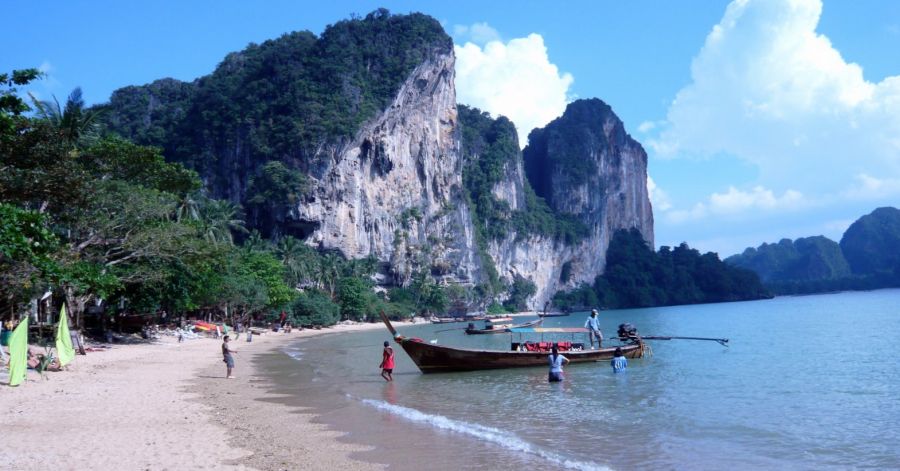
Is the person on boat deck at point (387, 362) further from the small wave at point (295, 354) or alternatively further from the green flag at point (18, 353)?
the small wave at point (295, 354)

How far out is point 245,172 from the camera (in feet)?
270

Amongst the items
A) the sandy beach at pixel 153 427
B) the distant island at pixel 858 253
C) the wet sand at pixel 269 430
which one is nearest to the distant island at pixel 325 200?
the sandy beach at pixel 153 427

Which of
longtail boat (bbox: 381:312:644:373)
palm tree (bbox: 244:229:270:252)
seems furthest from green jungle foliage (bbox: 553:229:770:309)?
longtail boat (bbox: 381:312:644:373)

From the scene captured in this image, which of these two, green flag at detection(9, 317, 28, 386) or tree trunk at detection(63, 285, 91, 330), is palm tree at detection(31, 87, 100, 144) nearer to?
tree trunk at detection(63, 285, 91, 330)

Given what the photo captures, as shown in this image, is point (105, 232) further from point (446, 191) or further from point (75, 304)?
point (446, 191)

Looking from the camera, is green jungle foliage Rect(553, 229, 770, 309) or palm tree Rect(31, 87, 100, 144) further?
green jungle foliage Rect(553, 229, 770, 309)

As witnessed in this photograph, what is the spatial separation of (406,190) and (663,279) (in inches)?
3140

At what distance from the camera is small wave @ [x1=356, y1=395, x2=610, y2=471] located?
8.95 meters

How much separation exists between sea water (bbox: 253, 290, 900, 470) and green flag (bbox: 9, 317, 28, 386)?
5.33 m

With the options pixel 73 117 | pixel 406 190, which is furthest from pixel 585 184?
pixel 73 117

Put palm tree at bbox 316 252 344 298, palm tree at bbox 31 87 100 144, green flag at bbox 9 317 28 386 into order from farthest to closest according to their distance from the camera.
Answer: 1. palm tree at bbox 316 252 344 298
2. palm tree at bbox 31 87 100 144
3. green flag at bbox 9 317 28 386

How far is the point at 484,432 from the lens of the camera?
10.9m

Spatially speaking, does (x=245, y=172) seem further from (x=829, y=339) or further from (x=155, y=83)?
(x=829, y=339)

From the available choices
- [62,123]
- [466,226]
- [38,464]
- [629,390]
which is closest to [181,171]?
[62,123]
